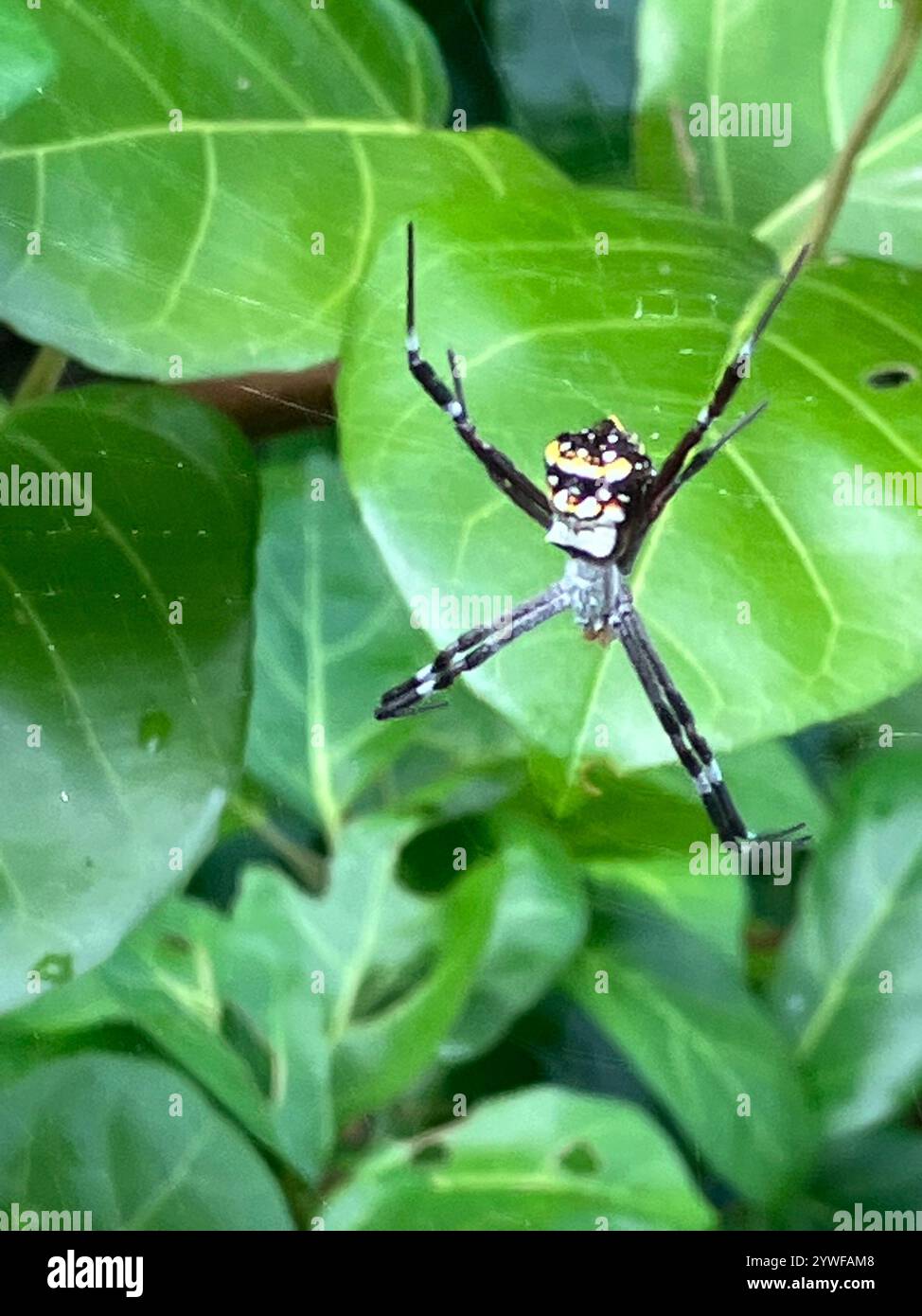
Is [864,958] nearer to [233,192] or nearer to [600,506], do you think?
[600,506]

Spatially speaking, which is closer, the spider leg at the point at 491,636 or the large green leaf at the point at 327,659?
the spider leg at the point at 491,636

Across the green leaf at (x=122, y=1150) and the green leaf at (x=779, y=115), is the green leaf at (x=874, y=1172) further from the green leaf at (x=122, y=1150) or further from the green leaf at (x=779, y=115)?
the green leaf at (x=779, y=115)

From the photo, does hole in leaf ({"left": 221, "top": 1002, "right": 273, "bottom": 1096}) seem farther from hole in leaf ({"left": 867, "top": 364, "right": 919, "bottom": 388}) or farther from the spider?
hole in leaf ({"left": 867, "top": 364, "right": 919, "bottom": 388})

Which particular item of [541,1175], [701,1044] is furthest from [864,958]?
[541,1175]

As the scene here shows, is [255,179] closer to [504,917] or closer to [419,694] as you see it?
[419,694]

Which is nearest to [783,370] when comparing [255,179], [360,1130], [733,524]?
[733,524]

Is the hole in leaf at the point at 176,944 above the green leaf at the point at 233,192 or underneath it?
underneath

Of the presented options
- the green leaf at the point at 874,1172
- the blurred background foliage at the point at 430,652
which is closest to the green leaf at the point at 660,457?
the blurred background foliage at the point at 430,652
